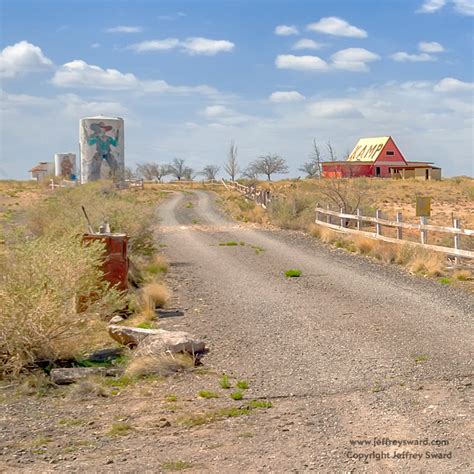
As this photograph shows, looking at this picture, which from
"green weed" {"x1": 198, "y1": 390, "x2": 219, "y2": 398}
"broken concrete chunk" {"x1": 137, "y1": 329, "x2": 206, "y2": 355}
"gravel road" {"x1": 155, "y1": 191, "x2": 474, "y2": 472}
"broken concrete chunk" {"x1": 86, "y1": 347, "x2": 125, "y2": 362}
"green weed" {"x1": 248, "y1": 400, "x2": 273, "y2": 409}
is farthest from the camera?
"broken concrete chunk" {"x1": 86, "y1": 347, "x2": 125, "y2": 362}

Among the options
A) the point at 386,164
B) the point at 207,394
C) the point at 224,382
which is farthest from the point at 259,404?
the point at 386,164

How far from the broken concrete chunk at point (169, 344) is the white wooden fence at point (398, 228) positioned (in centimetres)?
838

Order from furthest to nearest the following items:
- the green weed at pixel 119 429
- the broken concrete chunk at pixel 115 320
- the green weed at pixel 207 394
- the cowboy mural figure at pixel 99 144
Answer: the cowboy mural figure at pixel 99 144 → the broken concrete chunk at pixel 115 320 → the green weed at pixel 207 394 → the green weed at pixel 119 429

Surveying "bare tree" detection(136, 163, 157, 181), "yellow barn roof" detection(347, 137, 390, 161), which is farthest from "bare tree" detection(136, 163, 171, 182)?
"yellow barn roof" detection(347, 137, 390, 161)

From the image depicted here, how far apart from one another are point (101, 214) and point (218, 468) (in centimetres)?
1122

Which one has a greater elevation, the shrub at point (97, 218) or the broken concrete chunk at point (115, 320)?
the shrub at point (97, 218)

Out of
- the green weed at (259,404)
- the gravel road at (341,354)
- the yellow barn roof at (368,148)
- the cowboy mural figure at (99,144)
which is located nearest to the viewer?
the gravel road at (341,354)

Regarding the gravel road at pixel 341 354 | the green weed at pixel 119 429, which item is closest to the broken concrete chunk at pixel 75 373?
the gravel road at pixel 341 354

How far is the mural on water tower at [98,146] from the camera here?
59.1 meters

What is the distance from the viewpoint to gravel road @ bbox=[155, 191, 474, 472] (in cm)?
555

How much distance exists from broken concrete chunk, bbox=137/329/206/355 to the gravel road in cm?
23

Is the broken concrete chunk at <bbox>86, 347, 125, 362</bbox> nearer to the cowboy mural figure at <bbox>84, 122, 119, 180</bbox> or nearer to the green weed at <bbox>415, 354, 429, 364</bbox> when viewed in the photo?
the green weed at <bbox>415, 354, 429, 364</bbox>

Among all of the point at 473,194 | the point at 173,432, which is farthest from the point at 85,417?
the point at 473,194

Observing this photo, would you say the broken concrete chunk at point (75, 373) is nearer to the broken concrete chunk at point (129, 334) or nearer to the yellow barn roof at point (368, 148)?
the broken concrete chunk at point (129, 334)
